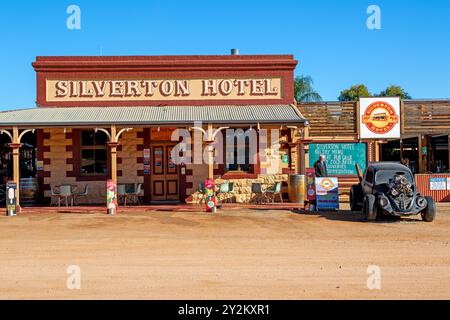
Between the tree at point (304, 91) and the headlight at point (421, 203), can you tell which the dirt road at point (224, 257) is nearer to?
the headlight at point (421, 203)

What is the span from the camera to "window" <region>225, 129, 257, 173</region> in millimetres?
19812

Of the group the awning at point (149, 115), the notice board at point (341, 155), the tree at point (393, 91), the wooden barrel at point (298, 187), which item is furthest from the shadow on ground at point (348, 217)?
the tree at point (393, 91)

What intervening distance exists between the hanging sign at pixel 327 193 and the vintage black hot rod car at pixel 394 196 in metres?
1.76

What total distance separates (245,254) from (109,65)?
13.0m

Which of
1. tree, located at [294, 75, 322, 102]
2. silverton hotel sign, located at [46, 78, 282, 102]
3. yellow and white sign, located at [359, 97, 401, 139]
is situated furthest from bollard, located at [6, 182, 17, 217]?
tree, located at [294, 75, 322, 102]

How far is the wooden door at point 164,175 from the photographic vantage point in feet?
65.6

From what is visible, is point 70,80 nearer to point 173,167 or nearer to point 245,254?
point 173,167

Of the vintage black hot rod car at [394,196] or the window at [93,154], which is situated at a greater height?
the window at [93,154]

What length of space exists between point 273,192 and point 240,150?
2.10 metres

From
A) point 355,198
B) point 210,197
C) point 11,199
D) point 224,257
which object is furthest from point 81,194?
point 224,257

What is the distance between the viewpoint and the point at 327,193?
16.9 meters
